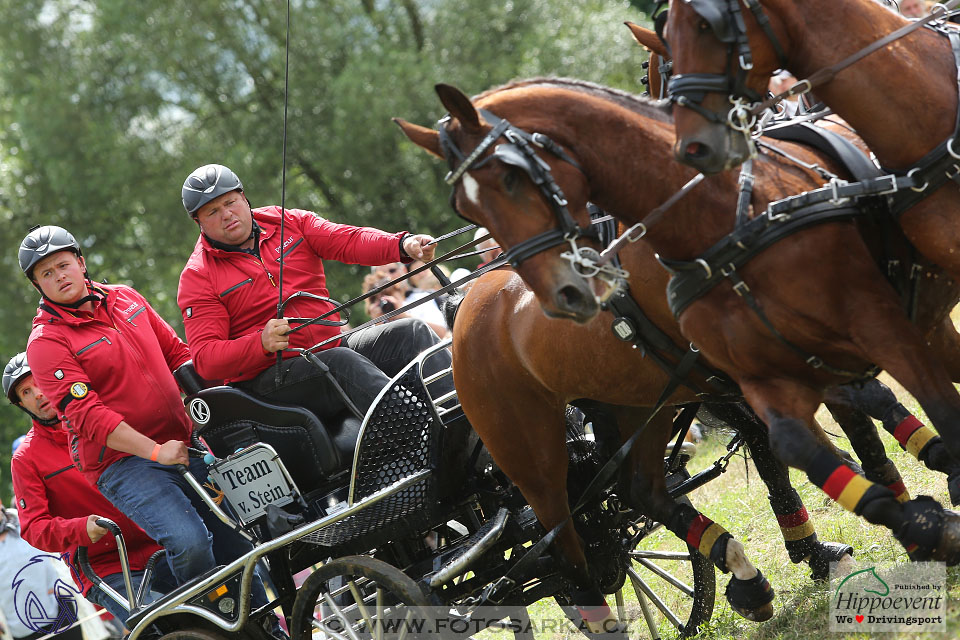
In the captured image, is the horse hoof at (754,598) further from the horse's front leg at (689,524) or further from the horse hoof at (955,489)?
the horse hoof at (955,489)

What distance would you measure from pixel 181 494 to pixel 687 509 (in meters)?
2.42

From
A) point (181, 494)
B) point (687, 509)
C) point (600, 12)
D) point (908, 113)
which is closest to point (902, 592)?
point (687, 509)

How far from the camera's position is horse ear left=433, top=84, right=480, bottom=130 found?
3250 millimetres

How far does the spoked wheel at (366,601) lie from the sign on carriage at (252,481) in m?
0.40

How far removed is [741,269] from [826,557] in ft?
6.46

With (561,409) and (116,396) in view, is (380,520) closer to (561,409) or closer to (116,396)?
(561,409)

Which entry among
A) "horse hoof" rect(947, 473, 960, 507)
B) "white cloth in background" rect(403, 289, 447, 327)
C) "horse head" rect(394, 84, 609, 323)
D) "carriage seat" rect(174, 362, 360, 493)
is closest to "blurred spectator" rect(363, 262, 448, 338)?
"white cloth in background" rect(403, 289, 447, 327)

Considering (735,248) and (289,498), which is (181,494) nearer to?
(289,498)

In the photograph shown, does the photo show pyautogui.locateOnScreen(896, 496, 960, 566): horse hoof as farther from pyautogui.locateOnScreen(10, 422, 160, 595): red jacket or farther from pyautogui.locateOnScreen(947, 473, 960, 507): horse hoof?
pyautogui.locateOnScreen(10, 422, 160, 595): red jacket

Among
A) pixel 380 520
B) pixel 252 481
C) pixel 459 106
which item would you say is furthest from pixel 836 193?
pixel 252 481

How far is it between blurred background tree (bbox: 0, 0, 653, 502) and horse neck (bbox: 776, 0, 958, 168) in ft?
41.1

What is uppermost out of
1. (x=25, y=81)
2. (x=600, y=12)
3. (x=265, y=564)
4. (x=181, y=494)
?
(x=25, y=81)

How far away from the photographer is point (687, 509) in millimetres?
4488

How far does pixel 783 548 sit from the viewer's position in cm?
563
